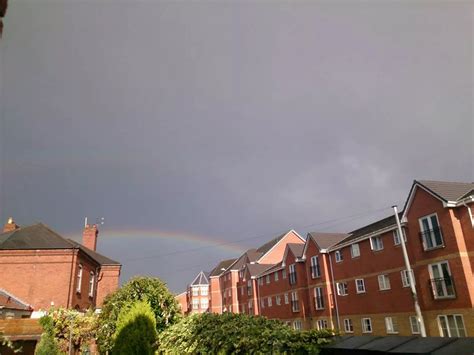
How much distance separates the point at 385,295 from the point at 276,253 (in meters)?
39.9

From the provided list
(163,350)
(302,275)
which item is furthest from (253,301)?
(163,350)

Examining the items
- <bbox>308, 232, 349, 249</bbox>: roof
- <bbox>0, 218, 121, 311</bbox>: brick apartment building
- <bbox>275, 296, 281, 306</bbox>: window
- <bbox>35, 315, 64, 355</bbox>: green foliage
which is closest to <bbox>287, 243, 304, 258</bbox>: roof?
<bbox>308, 232, 349, 249</bbox>: roof

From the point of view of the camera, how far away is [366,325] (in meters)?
31.2

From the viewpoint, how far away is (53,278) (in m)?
29.8

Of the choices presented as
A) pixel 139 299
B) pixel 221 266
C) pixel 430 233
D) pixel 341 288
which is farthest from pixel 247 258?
pixel 139 299

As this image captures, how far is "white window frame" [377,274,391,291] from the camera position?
96.1 ft

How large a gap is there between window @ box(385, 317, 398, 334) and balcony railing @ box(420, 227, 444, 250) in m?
7.22

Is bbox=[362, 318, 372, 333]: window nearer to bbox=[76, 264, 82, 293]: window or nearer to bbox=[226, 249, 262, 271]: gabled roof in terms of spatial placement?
bbox=[76, 264, 82, 293]: window

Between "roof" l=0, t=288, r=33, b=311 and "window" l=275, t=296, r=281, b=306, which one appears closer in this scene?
"roof" l=0, t=288, r=33, b=311

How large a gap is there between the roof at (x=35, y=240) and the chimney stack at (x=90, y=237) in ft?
41.1

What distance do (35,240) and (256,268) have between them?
129 feet

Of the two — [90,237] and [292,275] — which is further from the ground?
[90,237]

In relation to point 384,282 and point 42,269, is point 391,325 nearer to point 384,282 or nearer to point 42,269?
point 384,282

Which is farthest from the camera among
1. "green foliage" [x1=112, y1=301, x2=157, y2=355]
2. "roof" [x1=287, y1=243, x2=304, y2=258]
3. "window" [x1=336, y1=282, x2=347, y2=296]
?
"roof" [x1=287, y1=243, x2=304, y2=258]
